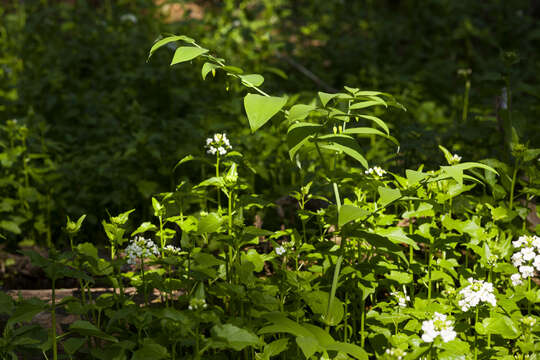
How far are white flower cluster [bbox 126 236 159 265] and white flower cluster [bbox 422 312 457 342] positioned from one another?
101 cm

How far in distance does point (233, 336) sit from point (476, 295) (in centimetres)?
81

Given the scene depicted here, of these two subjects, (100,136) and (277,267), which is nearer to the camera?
(277,267)

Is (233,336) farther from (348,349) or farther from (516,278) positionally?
(516,278)

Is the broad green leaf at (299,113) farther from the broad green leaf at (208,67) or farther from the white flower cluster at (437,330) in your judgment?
the white flower cluster at (437,330)

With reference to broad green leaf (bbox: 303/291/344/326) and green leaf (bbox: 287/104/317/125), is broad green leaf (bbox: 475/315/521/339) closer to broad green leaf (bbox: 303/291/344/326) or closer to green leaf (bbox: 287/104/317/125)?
broad green leaf (bbox: 303/291/344/326)

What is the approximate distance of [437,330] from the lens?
1.64 metres

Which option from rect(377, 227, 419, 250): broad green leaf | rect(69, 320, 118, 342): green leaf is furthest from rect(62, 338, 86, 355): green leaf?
rect(377, 227, 419, 250): broad green leaf

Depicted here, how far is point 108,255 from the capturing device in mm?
3080

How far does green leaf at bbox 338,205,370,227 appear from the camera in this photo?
1616mm

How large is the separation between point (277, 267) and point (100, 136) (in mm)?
2323

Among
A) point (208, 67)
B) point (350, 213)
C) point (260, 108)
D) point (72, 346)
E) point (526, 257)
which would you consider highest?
point (208, 67)

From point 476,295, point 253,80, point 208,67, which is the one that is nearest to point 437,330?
point 476,295

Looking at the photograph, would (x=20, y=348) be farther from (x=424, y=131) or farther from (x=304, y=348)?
(x=424, y=131)

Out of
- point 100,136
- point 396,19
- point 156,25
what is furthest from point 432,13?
point 100,136
